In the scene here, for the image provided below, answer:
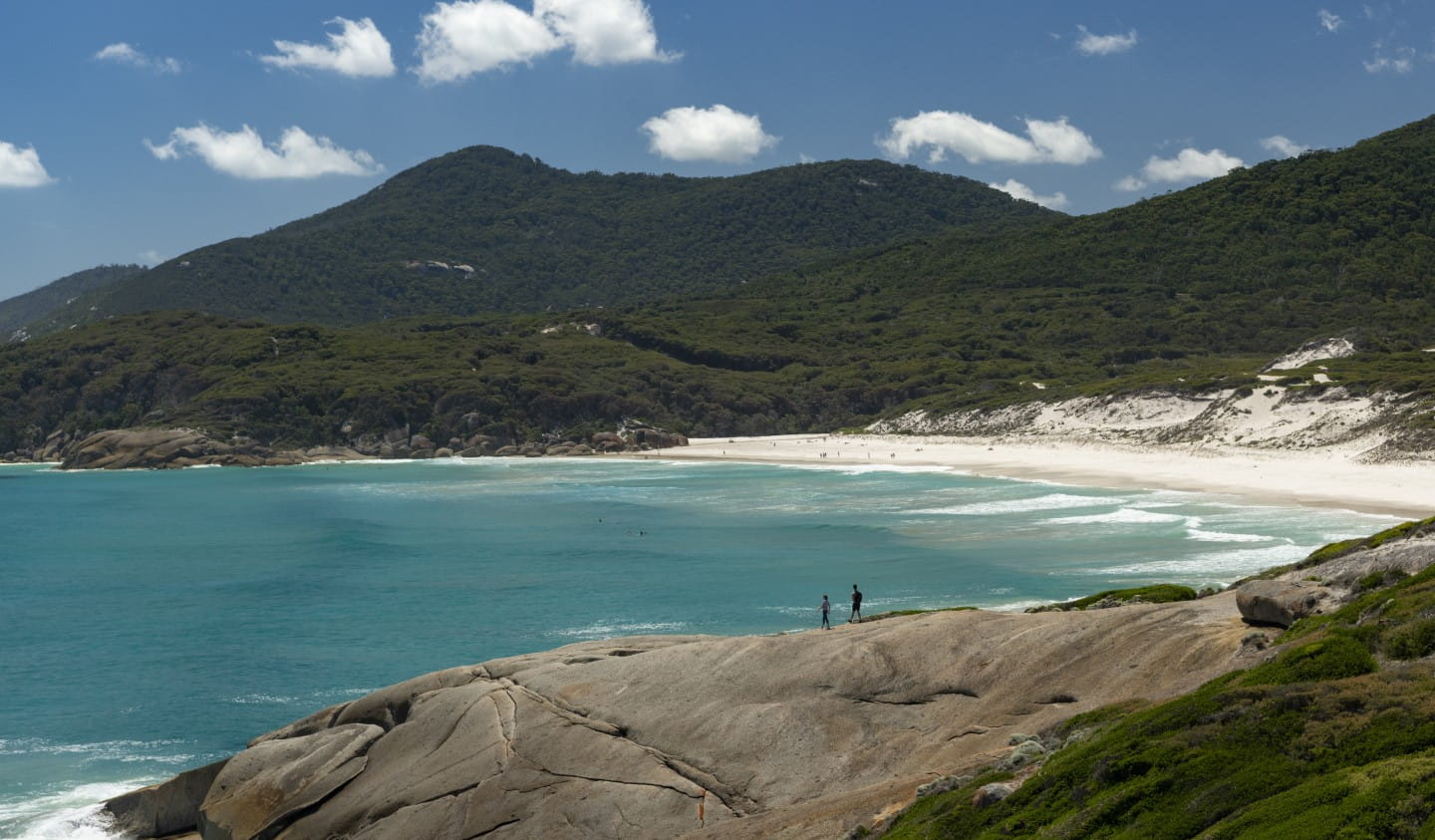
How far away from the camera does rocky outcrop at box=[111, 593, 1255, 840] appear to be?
54.9ft

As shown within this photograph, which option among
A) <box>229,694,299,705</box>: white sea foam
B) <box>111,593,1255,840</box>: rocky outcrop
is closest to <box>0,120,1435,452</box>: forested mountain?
<box>229,694,299,705</box>: white sea foam

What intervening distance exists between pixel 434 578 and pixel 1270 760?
41.4 meters

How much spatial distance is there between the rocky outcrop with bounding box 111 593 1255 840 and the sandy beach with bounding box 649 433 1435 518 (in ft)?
117

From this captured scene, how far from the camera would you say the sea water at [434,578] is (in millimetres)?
29781

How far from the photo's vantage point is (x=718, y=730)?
720 inches

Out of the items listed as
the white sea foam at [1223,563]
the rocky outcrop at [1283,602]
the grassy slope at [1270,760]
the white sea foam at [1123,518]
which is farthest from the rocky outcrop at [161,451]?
the grassy slope at [1270,760]

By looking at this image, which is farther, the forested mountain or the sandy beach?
the forested mountain

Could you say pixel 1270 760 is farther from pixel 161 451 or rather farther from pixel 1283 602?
pixel 161 451

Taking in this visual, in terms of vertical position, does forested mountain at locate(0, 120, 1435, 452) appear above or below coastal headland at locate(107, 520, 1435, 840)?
above

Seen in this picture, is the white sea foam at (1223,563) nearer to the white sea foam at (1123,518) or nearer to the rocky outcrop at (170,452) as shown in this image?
the white sea foam at (1123,518)

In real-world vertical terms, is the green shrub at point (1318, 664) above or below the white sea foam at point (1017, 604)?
above

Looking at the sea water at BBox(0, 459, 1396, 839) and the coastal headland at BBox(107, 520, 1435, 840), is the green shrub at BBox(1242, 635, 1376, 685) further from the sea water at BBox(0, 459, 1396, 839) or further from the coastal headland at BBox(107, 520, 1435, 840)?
the sea water at BBox(0, 459, 1396, 839)

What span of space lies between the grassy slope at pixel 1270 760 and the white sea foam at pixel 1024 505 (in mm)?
47030

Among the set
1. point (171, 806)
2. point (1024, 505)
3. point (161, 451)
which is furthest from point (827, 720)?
point (161, 451)
